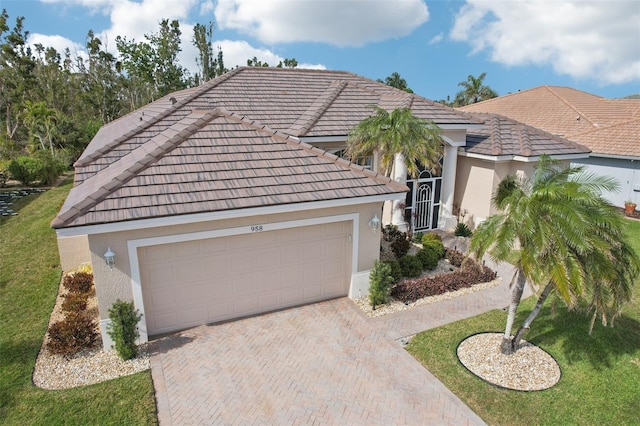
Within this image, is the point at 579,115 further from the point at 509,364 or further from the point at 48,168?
the point at 48,168

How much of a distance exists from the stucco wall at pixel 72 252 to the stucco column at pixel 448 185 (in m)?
14.8

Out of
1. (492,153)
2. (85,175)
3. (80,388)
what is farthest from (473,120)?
(80,388)

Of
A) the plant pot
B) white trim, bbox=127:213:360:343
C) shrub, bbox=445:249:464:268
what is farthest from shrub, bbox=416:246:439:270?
the plant pot

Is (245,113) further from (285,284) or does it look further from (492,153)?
(492,153)

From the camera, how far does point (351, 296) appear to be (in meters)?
11.7

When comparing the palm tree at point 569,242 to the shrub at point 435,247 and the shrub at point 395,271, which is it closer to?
the shrub at point 395,271

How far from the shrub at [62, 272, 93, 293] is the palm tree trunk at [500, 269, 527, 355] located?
11933 mm

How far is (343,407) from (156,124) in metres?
12.3

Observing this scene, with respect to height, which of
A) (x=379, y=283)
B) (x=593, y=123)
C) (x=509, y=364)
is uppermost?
(x=593, y=123)

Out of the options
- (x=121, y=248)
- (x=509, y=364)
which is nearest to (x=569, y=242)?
(x=509, y=364)

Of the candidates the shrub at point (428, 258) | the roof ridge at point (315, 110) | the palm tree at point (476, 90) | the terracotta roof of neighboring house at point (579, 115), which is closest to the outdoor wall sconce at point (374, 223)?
the shrub at point (428, 258)

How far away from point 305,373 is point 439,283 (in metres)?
5.60

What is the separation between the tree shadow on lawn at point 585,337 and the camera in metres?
9.20

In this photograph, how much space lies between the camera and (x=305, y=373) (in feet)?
28.0
